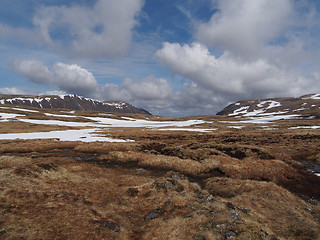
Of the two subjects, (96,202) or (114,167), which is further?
(114,167)

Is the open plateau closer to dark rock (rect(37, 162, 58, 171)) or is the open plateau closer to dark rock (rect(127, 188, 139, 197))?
dark rock (rect(127, 188, 139, 197))

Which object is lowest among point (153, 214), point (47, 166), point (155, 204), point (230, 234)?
point (155, 204)

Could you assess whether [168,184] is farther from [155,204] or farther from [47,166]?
[47,166]

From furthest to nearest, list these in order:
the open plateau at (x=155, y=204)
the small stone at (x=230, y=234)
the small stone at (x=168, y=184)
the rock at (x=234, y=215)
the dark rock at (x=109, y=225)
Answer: the small stone at (x=168, y=184) < the rock at (x=234, y=215) < the dark rock at (x=109, y=225) < the open plateau at (x=155, y=204) < the small stone at (x=230, y=234)

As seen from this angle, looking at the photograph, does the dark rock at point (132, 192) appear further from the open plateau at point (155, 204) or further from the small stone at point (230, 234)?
the small stone at point (230, 234)

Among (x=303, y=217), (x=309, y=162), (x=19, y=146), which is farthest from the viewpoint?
(x=19, y=146)

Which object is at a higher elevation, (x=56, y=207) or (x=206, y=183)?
(x=56, y=207)

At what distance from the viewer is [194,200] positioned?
634 inches

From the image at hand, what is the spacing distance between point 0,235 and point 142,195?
1082cm

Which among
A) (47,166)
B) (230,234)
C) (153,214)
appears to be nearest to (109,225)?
(153,214)

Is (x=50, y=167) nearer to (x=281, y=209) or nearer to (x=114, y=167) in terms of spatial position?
(x=114, y=167)

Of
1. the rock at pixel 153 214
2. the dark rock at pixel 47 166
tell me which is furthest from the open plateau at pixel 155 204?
the dark rock at pixel 47 166

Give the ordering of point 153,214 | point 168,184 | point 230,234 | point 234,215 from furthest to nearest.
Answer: point 168,184 → point 153,214 → point 234,215 → point 230,234

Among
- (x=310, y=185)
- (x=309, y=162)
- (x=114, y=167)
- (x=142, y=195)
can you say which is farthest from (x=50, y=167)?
(x=309, y=162)
